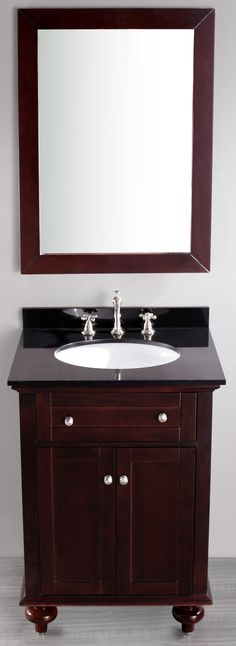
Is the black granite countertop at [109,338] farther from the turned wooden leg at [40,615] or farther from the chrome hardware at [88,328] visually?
the turned wooden leg at [40,615]

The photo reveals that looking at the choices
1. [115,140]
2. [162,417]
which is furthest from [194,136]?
[162,417]

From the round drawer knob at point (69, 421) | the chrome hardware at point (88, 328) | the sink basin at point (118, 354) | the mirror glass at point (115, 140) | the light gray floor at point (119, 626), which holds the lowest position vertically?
the light gray floor at point (119, 626)

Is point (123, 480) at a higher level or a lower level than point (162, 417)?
lower

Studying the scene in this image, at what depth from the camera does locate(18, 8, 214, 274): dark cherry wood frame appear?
260cm

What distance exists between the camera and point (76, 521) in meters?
2.45

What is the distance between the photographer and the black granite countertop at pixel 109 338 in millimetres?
2312

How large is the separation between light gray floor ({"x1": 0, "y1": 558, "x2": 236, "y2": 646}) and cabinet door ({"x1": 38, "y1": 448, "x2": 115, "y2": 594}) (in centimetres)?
16

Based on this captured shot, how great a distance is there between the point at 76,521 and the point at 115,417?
30cm

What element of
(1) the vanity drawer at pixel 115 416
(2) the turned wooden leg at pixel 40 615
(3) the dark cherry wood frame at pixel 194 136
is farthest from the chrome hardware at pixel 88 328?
(2) the turned wooden leg at pixel 40 615

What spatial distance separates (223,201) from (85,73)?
0.52 meters

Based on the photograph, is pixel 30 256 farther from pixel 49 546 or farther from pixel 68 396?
pixel 49 546

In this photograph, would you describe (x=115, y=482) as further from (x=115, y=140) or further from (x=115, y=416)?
(x=115, y=140)

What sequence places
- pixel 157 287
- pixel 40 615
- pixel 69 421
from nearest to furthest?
pixel 69 421 < pixel 40 615 < pixel 157 287

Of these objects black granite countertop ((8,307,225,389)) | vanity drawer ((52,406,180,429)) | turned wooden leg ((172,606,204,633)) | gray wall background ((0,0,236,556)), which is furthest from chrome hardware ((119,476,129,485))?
gray wall background ((0,0,236,556))
